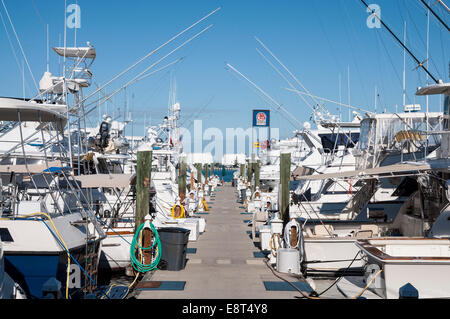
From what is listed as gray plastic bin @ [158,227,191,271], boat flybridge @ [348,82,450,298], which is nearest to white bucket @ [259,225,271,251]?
gray plastic bin @ [158,227,191,271]

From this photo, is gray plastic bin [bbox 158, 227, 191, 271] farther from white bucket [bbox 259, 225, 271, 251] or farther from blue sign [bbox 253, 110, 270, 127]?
blue sign [bbox 253, 110, 270, 127]

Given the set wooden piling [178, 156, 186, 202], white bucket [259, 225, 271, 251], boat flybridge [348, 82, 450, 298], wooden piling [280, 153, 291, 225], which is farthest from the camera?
wooden piling [178, 156, 186, 202]

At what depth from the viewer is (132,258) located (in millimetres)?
12203

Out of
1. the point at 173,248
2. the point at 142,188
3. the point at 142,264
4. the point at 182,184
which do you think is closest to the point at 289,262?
the point at 173,248

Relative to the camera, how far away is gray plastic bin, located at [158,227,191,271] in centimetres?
1245

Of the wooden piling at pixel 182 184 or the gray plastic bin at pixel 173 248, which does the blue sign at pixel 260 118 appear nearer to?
the wooden piling at pixel 182 184

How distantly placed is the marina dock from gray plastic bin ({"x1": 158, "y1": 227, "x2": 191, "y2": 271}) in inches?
8.5

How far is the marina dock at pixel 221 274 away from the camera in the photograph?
1023cm

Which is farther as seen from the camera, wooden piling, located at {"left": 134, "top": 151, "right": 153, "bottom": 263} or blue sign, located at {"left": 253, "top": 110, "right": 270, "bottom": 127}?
blue sign, located at {"left": 253, "top": 110, "right": 270, "bottom": 127}

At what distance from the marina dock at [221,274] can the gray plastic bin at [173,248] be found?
0.71 feet

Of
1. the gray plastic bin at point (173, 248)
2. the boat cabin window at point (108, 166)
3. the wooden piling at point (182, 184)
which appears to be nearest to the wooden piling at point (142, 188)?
the gray plastic bin at point (173, 248)

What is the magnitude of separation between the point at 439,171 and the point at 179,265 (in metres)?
6.74

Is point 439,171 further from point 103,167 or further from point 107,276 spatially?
point 103,167
